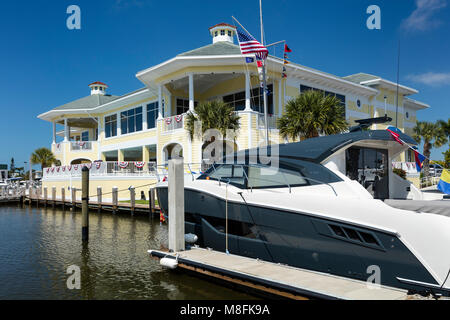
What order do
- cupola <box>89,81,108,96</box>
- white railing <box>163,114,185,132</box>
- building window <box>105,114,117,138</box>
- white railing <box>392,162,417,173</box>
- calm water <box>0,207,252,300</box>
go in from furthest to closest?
cupola <box>89,81,108,96</box> → building window <box>105,114,117,138</box> → white railing <box>392,162,417,173</box> → white railing <box>163,114,185,132</box> → calm water <box>0,207,252,300</box>

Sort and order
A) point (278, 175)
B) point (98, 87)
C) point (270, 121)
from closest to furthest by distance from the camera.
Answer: point (278, 175) < point (270, 121) < point (98, 87)

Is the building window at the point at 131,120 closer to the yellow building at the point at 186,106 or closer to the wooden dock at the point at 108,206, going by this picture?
the yellow building at the point at 186,106

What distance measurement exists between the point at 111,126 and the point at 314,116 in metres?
20.4

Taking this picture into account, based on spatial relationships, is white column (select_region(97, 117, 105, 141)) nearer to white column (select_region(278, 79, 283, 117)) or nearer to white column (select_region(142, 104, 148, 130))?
white column (select_region(142, 104, 148, 130))

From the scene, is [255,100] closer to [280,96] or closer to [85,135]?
[280,96]

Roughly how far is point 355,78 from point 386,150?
2243 cm

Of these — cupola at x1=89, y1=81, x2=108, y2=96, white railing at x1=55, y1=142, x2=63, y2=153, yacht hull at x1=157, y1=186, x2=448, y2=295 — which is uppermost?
Result: cupola at x1=89, y1=81, x2=108, y2=96

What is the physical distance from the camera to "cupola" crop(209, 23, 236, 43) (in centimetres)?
2425

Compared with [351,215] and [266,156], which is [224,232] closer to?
[266,156]

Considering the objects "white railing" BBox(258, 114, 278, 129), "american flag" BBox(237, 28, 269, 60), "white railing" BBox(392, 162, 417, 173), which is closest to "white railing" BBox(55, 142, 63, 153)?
"white railing" BBox(258, 114, 278, 129)

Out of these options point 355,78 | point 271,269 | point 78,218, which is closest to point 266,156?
point 271,269

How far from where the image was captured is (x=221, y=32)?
24609mm

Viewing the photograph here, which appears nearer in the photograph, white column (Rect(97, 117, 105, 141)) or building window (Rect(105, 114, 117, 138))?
building window (Rect(105, 114, 117, 138))

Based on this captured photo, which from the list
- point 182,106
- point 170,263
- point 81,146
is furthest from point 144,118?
point 170,263
